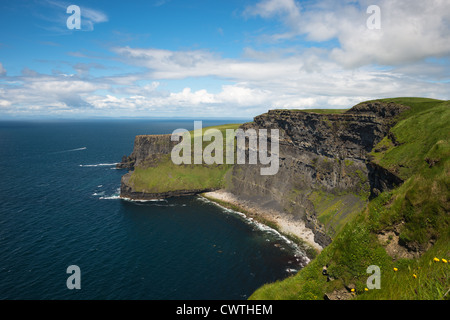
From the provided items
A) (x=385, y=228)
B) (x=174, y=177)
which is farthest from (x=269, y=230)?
(x=385, y=228)

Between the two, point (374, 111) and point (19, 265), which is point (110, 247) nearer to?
point (19, 265)

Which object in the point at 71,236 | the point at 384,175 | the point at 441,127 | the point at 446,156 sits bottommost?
the point at 71,236

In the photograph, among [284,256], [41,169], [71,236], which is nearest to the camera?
[284,256]

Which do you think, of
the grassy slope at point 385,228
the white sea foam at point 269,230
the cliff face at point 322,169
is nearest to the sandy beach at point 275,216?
the cliff face at point 322,169

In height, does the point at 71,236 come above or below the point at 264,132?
below

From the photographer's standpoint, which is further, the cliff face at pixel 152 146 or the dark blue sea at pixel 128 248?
the cliff face at pixel 152 146

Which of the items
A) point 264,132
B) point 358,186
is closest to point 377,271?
point 358,186

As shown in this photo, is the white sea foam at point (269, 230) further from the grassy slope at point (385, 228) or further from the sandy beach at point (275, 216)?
the grassy slope at point (385, 228)

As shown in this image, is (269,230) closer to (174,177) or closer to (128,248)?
(128,248)

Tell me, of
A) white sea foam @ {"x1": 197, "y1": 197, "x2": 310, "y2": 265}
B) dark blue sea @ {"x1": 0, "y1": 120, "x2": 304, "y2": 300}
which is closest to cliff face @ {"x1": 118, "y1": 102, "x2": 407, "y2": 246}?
white sea foam @ {"x1": 197, "y1": 197, "x2": 310, "y2": 265}
